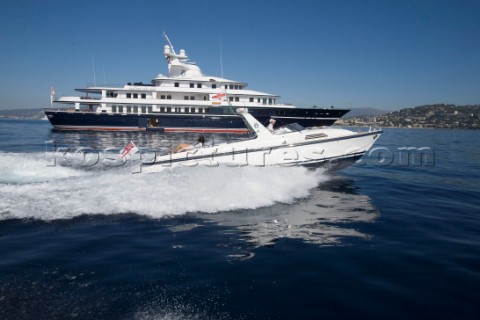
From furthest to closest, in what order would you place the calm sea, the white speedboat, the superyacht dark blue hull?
the superyacht dark blue hull, the white speedboat, the calm sea

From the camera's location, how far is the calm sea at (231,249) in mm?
3729

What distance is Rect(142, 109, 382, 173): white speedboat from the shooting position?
1163 centimetres

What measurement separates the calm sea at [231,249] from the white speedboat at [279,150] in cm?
130

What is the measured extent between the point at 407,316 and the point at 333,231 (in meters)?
2.87

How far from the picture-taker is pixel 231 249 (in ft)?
17.9

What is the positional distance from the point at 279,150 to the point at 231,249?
6.89 metres

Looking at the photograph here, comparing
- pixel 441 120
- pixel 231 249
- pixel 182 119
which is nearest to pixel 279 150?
pixel 231 249

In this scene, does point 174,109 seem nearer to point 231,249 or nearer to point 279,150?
point 279,150

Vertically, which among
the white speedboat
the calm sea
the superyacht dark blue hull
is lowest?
the calm sea

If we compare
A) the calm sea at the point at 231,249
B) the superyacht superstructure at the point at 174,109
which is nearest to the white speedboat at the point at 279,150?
the calm sea at the point at 231,249

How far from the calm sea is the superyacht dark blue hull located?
2879 cm

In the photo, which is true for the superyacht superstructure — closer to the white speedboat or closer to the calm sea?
the white speedboat

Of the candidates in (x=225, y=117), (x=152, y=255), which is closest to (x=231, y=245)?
(x=152, y=255)

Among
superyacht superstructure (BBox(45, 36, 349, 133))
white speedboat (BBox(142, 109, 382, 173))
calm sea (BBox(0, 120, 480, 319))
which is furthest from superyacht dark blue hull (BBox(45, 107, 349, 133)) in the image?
calm sea (BBox(0, 120, 480, 319))
